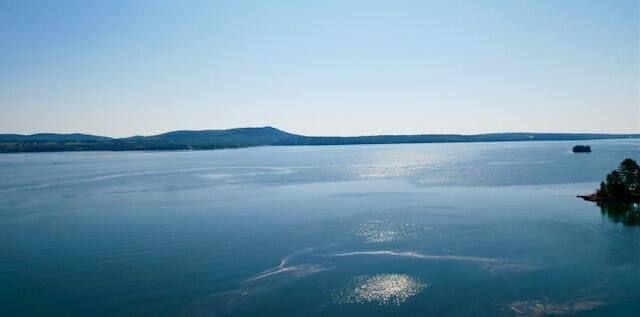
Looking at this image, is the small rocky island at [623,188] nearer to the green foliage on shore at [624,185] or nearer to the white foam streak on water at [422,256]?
the green foliage on shore at [624,185]

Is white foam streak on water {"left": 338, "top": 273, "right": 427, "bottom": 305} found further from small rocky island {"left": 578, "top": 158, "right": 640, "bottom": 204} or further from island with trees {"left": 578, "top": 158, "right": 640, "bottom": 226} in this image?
small rocky island {"left": 578, "top": 158, "right": 640, "bottom": 204}

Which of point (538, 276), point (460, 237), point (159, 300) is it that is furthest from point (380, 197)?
point (159, 300)

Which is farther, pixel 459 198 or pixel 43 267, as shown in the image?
pixel 459 198

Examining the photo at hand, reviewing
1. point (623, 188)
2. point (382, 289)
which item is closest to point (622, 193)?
point (623, 188)

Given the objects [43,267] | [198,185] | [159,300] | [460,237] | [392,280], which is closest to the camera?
[159,300]

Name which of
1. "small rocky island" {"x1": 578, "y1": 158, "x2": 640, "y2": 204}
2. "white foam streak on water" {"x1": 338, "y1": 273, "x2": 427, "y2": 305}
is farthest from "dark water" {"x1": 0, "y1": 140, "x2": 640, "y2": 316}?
"small rocky island" {"x1": 578, "y1": 158, "x2": 640, "y2": 204}

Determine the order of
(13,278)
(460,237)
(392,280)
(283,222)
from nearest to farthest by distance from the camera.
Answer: (392,280) → (13,278) → (460,237) → (283,222)

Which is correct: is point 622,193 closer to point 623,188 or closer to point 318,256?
point 623,188

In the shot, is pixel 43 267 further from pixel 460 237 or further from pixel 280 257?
pixel 460 237
